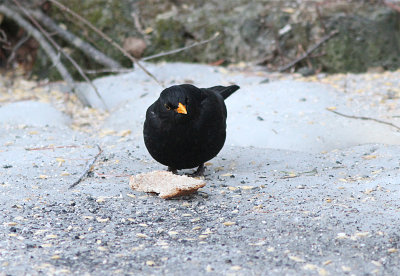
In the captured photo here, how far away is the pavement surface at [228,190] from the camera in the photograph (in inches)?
101

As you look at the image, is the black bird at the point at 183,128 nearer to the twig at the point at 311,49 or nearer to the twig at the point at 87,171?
the twig at the point at 87,171

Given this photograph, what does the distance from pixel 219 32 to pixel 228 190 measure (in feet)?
12.1

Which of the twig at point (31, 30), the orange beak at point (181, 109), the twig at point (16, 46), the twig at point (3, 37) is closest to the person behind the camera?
the orange beak at point (181, 109)

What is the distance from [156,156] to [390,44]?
3996 mm

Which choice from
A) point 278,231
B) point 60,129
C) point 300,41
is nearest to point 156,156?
point 278,231

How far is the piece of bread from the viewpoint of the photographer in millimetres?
3371

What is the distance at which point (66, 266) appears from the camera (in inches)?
98.3

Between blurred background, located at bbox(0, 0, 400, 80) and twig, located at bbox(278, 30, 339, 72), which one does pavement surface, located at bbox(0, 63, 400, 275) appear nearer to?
twig, located at bbox(278, 30, 339, 72)

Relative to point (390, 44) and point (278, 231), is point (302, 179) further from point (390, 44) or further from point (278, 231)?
point (390, 44)

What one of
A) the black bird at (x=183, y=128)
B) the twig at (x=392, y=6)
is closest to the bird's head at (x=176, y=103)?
the black bird at (x=183, y=128)

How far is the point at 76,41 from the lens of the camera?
6.83 metres

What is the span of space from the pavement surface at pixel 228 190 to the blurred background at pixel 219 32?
516mm

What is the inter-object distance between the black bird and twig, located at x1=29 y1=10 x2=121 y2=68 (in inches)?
120

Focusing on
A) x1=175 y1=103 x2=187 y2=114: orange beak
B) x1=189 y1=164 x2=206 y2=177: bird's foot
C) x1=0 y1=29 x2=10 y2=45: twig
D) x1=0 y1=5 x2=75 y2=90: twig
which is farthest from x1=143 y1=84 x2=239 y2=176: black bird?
Result: x1=0 y1=29 x2=10 y2=45: twig
